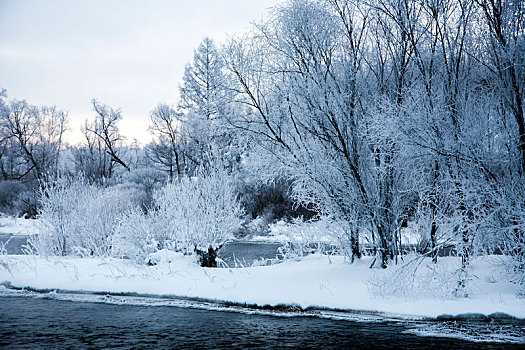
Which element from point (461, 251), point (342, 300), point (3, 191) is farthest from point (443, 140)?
point (3, 191)

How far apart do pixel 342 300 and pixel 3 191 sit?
32.3m

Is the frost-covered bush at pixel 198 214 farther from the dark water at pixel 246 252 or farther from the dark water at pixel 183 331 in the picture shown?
the dark water at pixel 183 331

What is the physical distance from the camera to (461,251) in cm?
779

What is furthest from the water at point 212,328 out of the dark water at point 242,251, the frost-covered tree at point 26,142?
the frost-covered tree at point 26,142

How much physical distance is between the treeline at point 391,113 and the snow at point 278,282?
652 mm

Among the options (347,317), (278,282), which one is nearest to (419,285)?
(347,317)

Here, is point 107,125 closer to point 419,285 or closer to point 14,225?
point 14,225

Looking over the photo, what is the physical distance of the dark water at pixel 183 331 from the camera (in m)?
6.29

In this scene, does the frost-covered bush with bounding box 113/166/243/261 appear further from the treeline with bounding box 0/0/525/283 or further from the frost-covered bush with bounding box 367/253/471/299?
the frost-covered bush with bounding box 367/253/471/299

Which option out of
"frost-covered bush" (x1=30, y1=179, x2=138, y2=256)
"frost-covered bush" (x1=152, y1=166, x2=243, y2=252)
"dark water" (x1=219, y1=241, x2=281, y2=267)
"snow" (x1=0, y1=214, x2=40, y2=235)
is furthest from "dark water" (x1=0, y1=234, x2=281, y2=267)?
"snow" (x1=0, y1=214, x2=40, y2=235)

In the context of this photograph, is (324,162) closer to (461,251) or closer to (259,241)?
(461,251)

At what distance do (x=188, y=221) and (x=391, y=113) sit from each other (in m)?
6.72

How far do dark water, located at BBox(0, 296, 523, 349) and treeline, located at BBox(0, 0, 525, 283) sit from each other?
2226 mm

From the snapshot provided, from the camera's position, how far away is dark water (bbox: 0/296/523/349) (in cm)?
629
